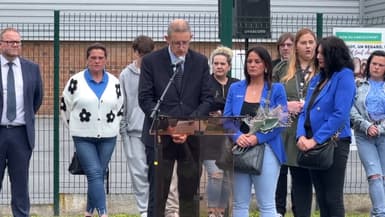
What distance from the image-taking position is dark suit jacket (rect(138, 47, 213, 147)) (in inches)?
361

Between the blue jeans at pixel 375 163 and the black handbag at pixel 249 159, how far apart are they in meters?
2.25

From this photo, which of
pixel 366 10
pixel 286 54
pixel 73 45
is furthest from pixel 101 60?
pixel 366 10

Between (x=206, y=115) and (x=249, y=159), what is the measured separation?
0.89 m

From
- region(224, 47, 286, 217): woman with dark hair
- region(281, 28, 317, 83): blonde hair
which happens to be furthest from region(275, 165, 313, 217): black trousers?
region(281, 28, 317, 83): blonde hair

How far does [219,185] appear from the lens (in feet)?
28.2

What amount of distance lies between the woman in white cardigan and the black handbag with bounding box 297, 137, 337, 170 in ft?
8.62

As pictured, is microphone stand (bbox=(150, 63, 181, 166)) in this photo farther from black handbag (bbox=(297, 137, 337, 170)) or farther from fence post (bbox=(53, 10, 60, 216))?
fence post (bbox=(53, 10, 60, 216))

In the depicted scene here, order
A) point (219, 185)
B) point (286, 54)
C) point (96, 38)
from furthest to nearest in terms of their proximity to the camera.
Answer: point (96, 38) → point (286, 54) → point (219, 185)

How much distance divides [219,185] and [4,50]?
120 inches

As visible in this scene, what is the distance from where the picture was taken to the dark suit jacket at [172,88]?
9.16 metres

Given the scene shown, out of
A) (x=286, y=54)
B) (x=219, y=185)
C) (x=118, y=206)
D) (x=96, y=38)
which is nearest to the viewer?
Result: (x=219, y=185)

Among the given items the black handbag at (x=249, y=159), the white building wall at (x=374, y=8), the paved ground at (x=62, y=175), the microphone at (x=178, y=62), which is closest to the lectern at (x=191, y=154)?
the black handbag at (x=249, y=159)

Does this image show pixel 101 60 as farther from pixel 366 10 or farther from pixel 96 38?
pixel 366 10

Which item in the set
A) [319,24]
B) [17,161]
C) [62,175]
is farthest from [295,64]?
[62,175]
